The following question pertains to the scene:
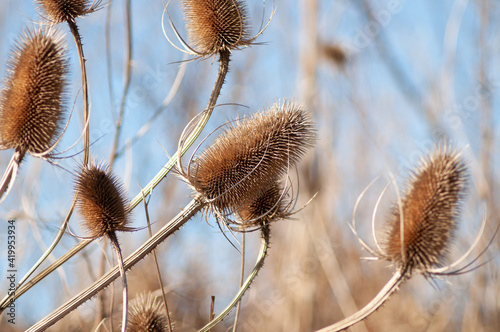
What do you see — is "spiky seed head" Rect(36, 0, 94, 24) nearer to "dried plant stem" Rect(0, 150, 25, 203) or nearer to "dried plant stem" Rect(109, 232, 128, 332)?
"dried plant stem" Rect(0, 150, 25, 203)

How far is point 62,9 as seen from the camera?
1.25 m

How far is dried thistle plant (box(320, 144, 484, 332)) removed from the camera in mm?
1252

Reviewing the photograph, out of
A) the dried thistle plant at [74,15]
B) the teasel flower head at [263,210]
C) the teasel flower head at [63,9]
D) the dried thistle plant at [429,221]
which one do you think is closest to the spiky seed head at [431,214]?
the dried thistle plant at [429,221]

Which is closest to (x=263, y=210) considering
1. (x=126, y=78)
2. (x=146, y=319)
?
(x=146, y=319)

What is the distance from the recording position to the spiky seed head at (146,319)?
4.10 feet

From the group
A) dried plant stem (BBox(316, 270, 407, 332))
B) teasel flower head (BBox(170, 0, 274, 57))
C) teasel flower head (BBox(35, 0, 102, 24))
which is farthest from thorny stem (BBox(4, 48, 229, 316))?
dried plant stem (BBox(316, 270, 407, 332))

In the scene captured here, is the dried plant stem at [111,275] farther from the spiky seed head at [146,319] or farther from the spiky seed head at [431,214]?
the spiky seed head at [431,214]

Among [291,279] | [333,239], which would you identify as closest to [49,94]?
[291,279]

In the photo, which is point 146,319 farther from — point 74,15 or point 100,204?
point 74,15

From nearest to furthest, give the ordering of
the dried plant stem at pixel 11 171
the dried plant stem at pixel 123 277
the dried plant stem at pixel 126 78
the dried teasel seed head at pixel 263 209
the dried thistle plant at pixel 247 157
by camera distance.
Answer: the dried plant stem at pixel 123 277
the dried plant stem at pixel 11 171
the dried thistle plant at pixel 247 157
the dried teasel seed head at pixel 263 209
the dried plant stem at pixel 126 78

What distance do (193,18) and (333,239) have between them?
11.7ft

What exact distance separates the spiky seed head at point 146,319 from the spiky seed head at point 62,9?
74 centimetres

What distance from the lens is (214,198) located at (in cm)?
117

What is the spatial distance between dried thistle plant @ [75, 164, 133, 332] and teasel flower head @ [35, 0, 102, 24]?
39 centimetres
